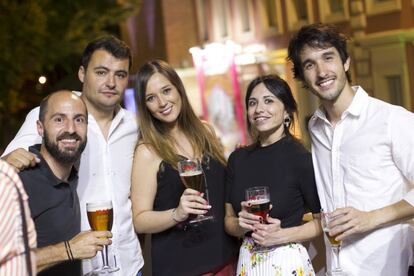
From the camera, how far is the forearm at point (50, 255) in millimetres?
2236

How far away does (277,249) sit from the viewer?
276 cm

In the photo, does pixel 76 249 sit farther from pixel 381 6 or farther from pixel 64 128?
pixel 381 6

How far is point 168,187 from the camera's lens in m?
3.01

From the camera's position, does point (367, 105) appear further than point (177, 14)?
No

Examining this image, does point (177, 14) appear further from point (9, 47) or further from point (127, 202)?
point (127, 202)

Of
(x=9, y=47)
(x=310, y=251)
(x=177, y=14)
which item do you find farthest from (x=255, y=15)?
(x=310, y=251)

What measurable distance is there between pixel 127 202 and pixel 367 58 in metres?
6.25

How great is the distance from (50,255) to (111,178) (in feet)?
2.60

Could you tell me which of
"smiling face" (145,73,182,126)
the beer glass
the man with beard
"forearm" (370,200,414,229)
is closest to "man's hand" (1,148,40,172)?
the man with beard

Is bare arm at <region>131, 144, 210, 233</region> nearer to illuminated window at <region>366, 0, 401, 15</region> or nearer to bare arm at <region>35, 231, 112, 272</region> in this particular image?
bare arm at <region>35, 231, 112, 272</region>

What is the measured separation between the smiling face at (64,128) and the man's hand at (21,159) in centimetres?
9

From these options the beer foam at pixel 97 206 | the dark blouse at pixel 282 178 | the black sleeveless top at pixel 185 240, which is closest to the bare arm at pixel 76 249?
the beer foam at pixel 97 206

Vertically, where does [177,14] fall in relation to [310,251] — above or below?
above

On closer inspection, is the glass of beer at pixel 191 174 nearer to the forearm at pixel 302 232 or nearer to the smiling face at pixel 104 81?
the forearm at pixel 302 232
